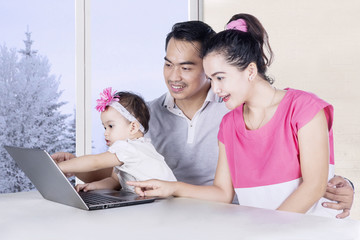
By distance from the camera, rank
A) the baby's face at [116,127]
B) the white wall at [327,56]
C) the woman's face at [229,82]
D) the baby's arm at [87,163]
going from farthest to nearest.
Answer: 1. the white wall at [327,56]
2. the baby's face at [116,127]
3. the woman's face at [229,82]
4. the baby's arm at [87,163]

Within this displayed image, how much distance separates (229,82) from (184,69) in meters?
0.46

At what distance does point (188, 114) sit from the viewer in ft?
7.20

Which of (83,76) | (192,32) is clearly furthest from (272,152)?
(83,76)

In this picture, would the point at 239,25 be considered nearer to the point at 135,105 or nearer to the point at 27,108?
the point at 135,105

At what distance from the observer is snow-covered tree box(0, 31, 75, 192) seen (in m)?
3.36

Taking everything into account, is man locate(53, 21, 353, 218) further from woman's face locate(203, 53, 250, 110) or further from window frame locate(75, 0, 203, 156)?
window frame locate(75, 0, 203, 156)

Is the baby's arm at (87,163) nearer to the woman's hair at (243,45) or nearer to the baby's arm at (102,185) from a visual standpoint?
the baby's arm at (102,185)

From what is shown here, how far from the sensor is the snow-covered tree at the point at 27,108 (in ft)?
11.0

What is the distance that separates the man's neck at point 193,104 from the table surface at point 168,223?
0.95 m

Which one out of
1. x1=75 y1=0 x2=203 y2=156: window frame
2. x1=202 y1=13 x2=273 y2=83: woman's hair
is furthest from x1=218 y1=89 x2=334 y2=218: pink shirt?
x1=75 y1=0 x2=203 y2=156: window frame

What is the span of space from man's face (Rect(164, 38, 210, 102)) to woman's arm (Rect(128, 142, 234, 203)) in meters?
0.39

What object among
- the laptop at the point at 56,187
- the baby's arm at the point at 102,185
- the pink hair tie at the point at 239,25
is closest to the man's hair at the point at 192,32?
the pink hair tie at the point at 239,25

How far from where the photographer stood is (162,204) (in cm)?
129

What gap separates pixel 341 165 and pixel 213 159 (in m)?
1.57
